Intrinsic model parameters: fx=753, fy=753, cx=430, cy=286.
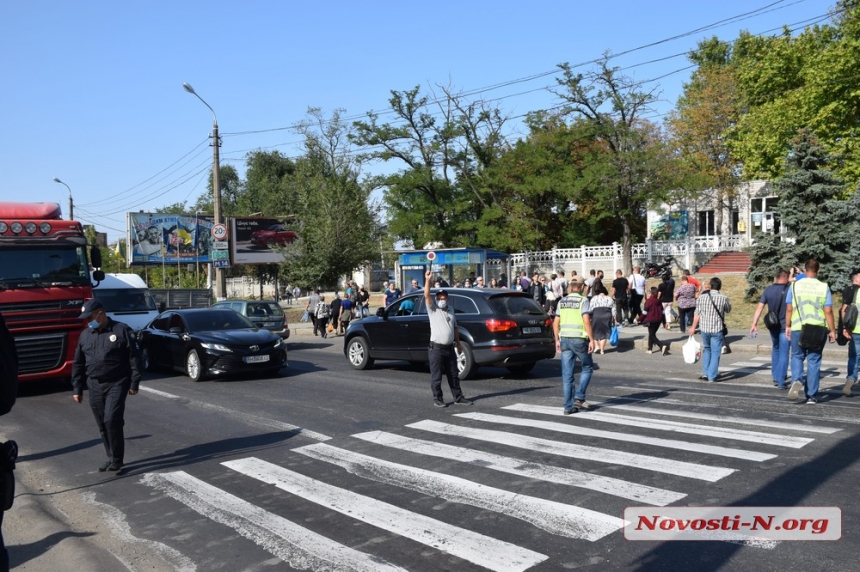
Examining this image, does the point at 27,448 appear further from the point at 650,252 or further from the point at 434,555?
the point at 650,252

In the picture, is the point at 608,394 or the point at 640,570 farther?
the point at 608,394

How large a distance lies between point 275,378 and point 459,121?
29968mm

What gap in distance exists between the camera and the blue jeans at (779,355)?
11.3 meters

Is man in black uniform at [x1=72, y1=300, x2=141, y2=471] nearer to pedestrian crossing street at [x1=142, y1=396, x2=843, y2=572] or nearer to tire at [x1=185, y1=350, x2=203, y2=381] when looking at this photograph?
pedestrian crossing street at [x1=142, y1=396, x2=843, y2=572]

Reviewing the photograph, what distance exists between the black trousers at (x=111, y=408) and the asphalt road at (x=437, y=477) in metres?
0.29

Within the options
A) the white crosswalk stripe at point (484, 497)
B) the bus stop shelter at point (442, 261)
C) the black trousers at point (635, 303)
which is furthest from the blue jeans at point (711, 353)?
the bus stop shelter at point (442, 261)

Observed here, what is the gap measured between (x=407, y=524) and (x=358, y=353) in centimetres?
1041

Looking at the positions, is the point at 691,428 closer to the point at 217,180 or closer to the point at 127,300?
the point at 127,300

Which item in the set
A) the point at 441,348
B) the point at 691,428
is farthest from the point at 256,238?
the point at 691,428

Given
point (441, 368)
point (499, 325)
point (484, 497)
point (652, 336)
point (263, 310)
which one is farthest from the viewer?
point (263, 310)

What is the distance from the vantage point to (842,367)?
1401 cm

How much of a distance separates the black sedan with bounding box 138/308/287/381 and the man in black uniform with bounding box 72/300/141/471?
22.6 ft

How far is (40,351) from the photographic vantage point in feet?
44.1

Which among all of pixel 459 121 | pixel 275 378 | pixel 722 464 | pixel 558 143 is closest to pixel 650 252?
pixel 558 143
